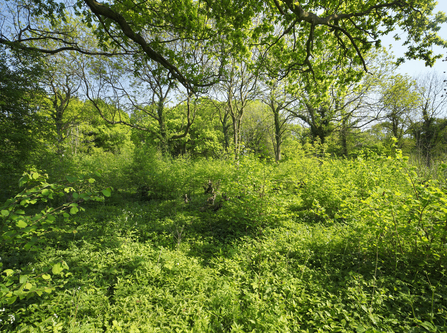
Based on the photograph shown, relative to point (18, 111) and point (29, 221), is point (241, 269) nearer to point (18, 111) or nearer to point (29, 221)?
point (29, 221)

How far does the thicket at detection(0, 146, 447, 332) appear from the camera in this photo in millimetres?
2121

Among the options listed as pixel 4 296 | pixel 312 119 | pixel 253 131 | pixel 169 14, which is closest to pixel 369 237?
pixel 4 296

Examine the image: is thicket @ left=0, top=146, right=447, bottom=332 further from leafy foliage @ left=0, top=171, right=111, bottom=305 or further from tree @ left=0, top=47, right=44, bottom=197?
tree @ left=0, top=47, right=44, bottom=197

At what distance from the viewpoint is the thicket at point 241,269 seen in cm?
212

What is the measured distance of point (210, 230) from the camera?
5.51m

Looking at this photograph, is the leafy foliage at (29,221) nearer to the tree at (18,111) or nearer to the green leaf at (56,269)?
the green leaf at (56,269)

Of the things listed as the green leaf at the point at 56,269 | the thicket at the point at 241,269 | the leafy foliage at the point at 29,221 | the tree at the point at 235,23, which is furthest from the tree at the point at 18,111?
the green leaf at the point at 56,269

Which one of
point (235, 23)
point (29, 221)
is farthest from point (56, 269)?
point (235, 23)

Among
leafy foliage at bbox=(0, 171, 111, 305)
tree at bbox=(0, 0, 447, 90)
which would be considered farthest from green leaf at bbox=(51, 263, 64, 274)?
tree at bbox=(0, 0, 447, 90)

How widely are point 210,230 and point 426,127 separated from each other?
29382 mm

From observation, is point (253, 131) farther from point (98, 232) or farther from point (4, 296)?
point (4, 296)

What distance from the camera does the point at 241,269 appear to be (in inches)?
137

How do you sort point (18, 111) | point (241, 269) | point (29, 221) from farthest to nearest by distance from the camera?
point (18, 111), point (241, 269), point (29, 221)

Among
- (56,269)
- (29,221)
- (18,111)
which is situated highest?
(18,111)
